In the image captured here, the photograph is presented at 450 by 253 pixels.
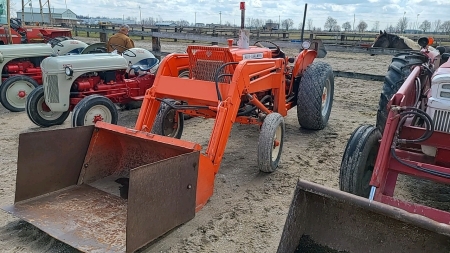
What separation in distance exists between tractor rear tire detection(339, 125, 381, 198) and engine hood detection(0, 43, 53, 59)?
22.1ft

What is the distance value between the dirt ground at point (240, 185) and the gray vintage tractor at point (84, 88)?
1.35 feet

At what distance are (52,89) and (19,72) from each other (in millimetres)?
2517

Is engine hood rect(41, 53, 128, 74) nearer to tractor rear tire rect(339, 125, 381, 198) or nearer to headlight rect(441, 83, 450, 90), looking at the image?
tractor rear tire rect(339, 125, 381, 198)

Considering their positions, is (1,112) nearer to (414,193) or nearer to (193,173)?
(193,173)

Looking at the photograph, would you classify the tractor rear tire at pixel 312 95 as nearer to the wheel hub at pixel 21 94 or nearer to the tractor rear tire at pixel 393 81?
the tractor rear tire at pixel 393 81

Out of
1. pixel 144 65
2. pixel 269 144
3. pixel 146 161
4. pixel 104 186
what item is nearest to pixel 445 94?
pixel 269 144

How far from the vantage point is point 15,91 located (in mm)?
7066

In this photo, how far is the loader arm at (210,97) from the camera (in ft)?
11.2

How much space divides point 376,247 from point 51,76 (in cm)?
489

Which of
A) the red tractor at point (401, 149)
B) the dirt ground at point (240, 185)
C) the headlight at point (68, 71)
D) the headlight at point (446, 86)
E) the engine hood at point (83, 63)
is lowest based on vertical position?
the dirt ground at point (240, 185)

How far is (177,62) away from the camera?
4531mm

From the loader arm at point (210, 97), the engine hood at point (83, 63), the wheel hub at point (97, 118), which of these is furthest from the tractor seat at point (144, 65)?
the loader arm at point (210, 97)

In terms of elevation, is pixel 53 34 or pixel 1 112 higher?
pixel 53 34

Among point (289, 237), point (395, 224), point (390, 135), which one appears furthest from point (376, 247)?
point (390, 135)
